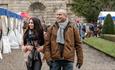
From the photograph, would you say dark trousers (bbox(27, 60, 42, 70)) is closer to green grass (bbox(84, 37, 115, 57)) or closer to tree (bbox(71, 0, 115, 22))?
green grass (bbox(84, 37, 115, 57))

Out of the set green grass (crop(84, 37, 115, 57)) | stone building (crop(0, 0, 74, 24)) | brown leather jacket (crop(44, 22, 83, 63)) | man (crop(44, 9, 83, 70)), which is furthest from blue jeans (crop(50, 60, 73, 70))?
stone building (crop(0, 0, 74, 24))

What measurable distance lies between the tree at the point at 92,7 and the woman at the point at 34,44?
5432cm

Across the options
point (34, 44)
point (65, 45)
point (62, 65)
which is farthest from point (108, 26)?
point (65, 45)

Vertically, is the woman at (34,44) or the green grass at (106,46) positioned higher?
the woman at (34,44)

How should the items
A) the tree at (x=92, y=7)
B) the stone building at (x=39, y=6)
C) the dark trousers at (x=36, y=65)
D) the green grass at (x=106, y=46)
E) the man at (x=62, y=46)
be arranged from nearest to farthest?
the man at (x=62, y=46) → the dark trousers at (x=36, y=65) → the green grass at (x=106, y=46) → the tree at (x=92, y=7) → the stone building at (x=39, y=6)

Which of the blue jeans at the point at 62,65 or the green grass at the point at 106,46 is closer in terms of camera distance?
the blue jeans at the point at 62,65

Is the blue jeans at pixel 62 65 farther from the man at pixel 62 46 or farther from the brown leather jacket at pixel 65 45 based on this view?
the brown leather jacket at pixel 65 45

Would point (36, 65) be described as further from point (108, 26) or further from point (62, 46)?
point (108, 26)

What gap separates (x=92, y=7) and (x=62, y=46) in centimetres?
5667

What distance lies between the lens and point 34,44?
36.6ft

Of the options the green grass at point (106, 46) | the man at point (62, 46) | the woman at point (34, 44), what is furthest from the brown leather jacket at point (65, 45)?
the green grass at point (106, 46)

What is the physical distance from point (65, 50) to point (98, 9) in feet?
186

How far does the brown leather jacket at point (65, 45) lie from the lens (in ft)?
33.6

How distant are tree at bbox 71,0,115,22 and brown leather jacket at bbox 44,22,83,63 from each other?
181 ft
